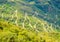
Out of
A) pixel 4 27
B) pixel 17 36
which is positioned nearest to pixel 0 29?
pixel 4 27

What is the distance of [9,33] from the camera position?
7869 cm

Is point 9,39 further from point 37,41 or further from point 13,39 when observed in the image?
point 37,41

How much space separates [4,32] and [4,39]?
3.88 m

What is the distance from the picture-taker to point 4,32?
79125 millimetres

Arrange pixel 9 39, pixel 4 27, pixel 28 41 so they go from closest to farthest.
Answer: pixel 9 39 → pixel 28 41 → pixel 4 27

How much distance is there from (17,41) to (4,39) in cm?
423

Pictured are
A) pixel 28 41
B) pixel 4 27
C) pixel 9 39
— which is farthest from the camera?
pixel 4 27

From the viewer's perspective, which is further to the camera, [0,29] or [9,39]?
[0,29]

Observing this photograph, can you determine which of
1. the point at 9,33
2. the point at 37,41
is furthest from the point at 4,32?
the point at 37,41

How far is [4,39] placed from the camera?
2987 inches

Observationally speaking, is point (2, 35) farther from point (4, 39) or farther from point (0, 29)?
point (0, 29)

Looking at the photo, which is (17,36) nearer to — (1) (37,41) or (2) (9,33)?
(2) (9,33)

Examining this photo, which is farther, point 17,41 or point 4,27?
point 4,27

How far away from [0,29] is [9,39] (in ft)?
35.5
